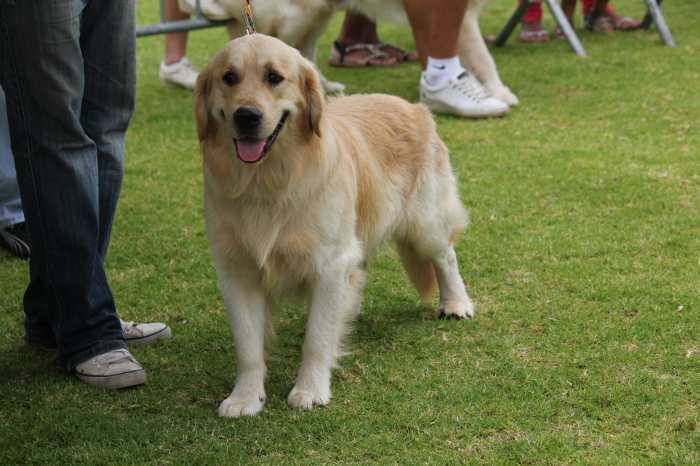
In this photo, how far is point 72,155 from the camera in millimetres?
3078

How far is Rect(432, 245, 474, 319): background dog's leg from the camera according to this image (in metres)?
3.79

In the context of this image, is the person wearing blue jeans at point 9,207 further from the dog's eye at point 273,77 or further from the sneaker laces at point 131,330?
the dog's eye at point 273,77

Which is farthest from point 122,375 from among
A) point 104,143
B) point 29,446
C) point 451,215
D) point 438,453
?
point 451,215

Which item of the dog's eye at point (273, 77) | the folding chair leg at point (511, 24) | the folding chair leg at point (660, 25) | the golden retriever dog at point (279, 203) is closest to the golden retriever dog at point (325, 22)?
the folding chair leg at point (511, 24)

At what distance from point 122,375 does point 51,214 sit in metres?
0.56

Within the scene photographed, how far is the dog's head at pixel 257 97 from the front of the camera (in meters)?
2.93

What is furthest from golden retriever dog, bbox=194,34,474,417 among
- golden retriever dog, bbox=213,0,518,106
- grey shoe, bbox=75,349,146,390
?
golden retriever dog, bbox=213,0,518,106

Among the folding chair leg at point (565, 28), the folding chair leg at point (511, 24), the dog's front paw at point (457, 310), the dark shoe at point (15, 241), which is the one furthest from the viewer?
the folding chair leg at point (511, 24)

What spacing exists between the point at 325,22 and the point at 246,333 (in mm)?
4042

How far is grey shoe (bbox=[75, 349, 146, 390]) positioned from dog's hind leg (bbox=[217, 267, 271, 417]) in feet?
1.12

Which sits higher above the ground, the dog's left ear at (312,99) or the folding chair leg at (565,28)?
the dog's left ear at (312,99)

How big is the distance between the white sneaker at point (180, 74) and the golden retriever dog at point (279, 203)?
13.8 feet

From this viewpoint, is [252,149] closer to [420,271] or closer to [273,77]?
[273,77]

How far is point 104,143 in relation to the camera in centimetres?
338
